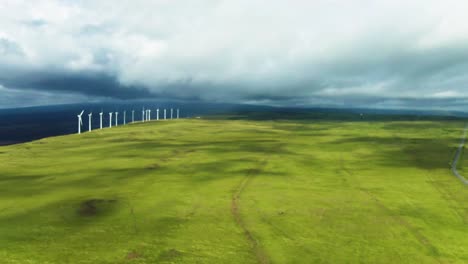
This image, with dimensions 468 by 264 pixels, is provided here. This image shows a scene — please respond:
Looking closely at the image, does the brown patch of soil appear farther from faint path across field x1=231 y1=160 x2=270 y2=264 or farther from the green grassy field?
faint path across field x1=231 y1=160 x2=270 y2=264

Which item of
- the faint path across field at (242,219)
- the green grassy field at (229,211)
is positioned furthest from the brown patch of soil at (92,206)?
the faint path across field at (242,219)

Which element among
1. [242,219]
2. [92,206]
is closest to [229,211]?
[242,219]

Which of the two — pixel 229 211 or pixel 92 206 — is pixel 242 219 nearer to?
pixel 229 211

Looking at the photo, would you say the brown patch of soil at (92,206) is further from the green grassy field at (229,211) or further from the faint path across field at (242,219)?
the faint path across field at (242,219)

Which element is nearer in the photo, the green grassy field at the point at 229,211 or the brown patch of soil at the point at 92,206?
the green grassy field at the point at 229,211

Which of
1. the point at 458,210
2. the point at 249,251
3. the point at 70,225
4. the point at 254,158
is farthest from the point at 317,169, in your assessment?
the point at 70,225

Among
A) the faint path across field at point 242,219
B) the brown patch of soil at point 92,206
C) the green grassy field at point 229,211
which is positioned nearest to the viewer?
the faint path across field at point 242,219

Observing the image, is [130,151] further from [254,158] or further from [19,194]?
[19,194]

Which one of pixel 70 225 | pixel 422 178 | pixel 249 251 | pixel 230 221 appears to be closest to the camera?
pixel 249 251
